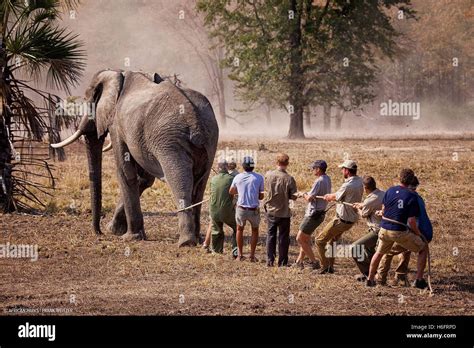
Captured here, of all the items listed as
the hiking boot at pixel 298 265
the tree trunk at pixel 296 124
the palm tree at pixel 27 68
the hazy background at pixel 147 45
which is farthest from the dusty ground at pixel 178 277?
the hazy background at pixel 147 45

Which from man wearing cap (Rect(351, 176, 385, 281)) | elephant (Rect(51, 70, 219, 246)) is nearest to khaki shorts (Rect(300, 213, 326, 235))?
man wearing cap (Rect(351, 176, 385, 281))

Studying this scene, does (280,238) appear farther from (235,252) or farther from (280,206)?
(235,252)

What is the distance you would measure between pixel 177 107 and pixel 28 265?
3538mm

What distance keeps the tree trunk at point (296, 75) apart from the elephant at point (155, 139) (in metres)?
29.9

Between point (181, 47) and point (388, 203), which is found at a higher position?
point (181, 47)

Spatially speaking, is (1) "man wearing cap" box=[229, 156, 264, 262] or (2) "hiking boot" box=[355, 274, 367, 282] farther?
(1) "man wearing cap" box=[229, 156, 264, 262]

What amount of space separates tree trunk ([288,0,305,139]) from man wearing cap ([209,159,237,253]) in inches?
1268

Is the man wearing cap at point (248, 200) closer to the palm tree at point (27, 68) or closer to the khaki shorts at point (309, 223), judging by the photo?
the khaki shorts at point (309, 223)

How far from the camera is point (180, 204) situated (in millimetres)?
15898

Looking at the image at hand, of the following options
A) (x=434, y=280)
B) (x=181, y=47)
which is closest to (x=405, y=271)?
(x=434, y=280)

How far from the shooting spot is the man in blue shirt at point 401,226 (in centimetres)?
1255

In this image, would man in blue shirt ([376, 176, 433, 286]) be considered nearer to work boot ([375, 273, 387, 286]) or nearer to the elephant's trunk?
work boot ([375, 273, 387, 286])

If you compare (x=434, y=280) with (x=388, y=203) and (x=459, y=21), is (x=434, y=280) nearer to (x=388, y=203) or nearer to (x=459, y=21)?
(x=388, y=203)

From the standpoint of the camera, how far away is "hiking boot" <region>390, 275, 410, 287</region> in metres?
13.1
